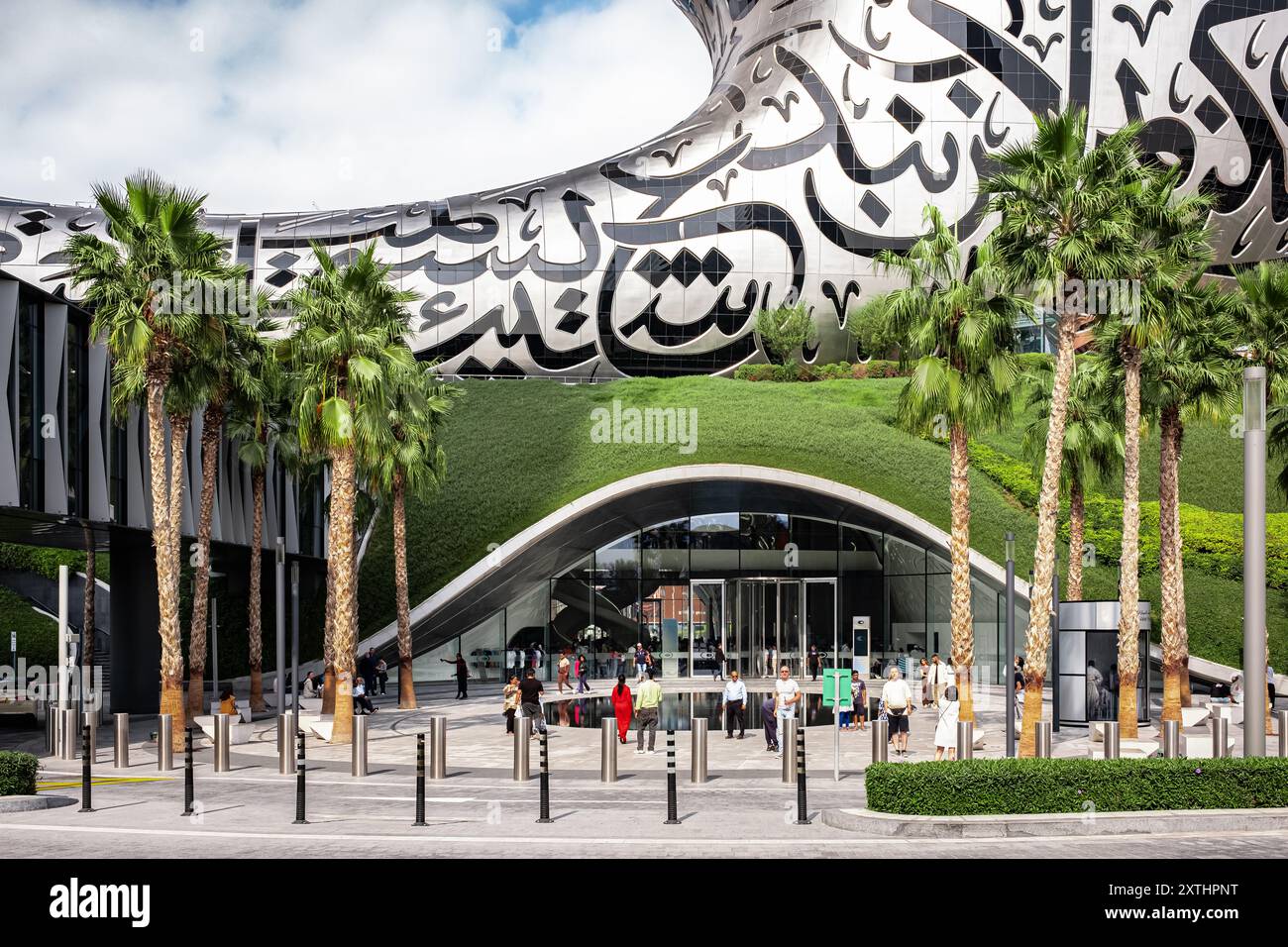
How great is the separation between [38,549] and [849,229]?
40.7 metres

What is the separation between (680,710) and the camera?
115 ft

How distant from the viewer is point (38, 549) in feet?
187

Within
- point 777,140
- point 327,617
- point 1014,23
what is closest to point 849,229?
point 777,140

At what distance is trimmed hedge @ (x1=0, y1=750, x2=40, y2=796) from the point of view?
51.5 ft

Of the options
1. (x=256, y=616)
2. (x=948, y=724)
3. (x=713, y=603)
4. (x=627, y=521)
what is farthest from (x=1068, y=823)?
(x=713, y=603)

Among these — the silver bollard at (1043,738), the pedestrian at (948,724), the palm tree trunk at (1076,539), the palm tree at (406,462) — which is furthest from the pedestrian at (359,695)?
the palm tree trunk at (1076,539)

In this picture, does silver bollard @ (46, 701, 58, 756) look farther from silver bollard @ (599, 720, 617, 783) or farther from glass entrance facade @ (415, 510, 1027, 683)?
glass entrance facade @ (415, 510, 1027, 683)

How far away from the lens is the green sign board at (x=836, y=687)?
1866 cm

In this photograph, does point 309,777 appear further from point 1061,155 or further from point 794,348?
point 794,348

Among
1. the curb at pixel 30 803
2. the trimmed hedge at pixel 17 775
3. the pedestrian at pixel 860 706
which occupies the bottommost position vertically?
the pedestrian at pixel 860 706

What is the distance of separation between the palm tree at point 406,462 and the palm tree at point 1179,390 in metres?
17.2

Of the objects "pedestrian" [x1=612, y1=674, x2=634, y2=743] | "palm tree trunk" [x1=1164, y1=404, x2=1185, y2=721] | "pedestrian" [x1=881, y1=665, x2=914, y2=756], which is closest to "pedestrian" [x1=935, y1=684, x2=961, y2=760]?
"pedestrian" [x1=881, y1=665, x2=914, y2=756]

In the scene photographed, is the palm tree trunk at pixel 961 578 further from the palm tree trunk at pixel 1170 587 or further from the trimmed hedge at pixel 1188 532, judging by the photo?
the trimmed hedge at pixel 1188 532

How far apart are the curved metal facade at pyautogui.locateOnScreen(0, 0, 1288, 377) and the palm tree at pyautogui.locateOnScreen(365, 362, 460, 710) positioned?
24.9m
